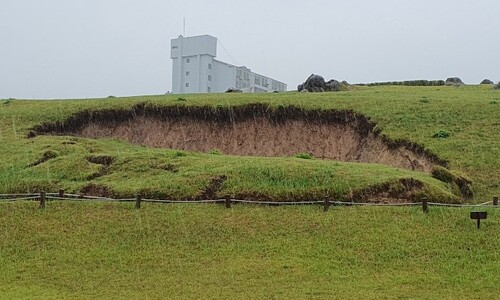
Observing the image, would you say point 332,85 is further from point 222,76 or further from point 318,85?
point 222,76

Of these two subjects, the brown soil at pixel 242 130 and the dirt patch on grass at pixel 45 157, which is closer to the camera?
the dirt patch on grass at pixel 45 157

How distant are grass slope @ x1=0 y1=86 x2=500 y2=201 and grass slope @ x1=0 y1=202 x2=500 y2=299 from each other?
148 cm

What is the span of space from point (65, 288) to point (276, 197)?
7.50 m

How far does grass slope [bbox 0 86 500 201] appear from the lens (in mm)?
19375

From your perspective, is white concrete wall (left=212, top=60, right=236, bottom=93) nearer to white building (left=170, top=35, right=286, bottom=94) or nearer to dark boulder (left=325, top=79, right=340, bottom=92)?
white building (left=170, top=35, right=286, bottom=94)

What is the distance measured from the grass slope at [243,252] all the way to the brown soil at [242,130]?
10037 mm

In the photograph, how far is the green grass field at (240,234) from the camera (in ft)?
42.5

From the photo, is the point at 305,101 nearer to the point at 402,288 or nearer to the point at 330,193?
the point at 330,193

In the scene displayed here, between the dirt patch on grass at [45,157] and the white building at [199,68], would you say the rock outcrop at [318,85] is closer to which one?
the white building at [199,68]

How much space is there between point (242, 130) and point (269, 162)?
8.58m

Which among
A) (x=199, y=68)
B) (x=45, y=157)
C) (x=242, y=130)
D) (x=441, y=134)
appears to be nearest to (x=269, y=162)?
(x=441, y=134)

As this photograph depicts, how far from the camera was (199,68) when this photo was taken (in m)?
65.4

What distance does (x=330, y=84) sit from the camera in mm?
45500

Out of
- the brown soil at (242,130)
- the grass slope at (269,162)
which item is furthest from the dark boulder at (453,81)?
the brown soil at (242,130)
